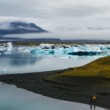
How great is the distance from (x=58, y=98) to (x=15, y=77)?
2053 centimetres

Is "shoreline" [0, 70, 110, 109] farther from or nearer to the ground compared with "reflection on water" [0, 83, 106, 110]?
farther from the ground

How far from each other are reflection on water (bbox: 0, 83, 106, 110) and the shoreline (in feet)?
4.59

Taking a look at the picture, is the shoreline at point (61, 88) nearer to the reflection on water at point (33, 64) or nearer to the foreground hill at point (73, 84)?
the foreground hill at point (73, 84)

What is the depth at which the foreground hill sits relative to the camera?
48650mm

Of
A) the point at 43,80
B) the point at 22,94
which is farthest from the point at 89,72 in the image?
the point at 22,94

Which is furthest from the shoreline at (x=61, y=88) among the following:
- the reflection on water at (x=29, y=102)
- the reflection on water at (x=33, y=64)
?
the reflection on water at (x=33, y=64)

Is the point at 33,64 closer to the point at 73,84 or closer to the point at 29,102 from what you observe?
the point at 73,84

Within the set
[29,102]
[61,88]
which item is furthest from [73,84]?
[29,102]

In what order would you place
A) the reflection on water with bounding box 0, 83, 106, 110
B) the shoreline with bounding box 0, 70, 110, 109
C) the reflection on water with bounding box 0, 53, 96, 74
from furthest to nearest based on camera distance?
the reflection on water with bounding box 0, 53, 96, 74, the shoreline with bounding box 0, 70, 110, 109, the reflection on water with bounding box 0, 83, 106, 110

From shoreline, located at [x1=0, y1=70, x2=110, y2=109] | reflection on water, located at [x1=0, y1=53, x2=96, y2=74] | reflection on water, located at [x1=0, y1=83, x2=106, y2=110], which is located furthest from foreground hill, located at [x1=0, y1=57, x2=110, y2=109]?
reflection on water, located at [x1=0, y1=53, x2=96, y2=74]

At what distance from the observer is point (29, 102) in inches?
1858

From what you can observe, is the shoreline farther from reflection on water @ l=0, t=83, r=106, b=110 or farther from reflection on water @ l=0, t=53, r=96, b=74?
reflection on water @ l=0, t=53, r=96, b=74

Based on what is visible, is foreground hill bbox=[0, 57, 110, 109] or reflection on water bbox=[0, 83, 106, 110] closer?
reflection on water bbox=[0, 83, 106, 110]

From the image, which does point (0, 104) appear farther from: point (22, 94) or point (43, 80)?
point (43, 80)
